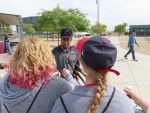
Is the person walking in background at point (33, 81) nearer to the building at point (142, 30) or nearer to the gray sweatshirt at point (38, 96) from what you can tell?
the gray sweatshirt at point (38, 96)

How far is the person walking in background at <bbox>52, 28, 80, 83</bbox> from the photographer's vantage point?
471 centimetres

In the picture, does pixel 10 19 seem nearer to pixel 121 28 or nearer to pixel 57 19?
pixel 57 19

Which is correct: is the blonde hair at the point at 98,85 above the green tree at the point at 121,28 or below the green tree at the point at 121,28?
above

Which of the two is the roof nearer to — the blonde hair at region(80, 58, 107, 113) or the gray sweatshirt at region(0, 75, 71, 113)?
the gray sweatshirt at region(0, 75, 71, 113)

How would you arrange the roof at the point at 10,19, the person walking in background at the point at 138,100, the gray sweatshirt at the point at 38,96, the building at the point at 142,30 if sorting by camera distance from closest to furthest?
the person walking in background at the point at 138,100
the gray sweatshirt at the point at 38,96
the roof at the point at 10,19
the building at the point at 142,30

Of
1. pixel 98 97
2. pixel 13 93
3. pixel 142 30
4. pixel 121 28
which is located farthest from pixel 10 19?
pixel 121 28

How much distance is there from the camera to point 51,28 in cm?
3716

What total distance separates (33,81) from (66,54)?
2.50m

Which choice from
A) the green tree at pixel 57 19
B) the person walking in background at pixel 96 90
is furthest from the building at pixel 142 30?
the person walking in background at pixel 96 90

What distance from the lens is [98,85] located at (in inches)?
76.3

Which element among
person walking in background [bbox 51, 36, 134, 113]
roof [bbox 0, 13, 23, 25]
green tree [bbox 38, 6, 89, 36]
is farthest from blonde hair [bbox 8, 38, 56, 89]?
green tree [bbox 38, 6, 89, 36]

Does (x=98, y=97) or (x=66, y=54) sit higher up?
(x=98, y=97)

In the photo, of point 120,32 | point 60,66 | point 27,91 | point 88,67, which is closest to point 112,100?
point 88,67

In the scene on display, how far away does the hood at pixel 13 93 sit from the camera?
2295mm
